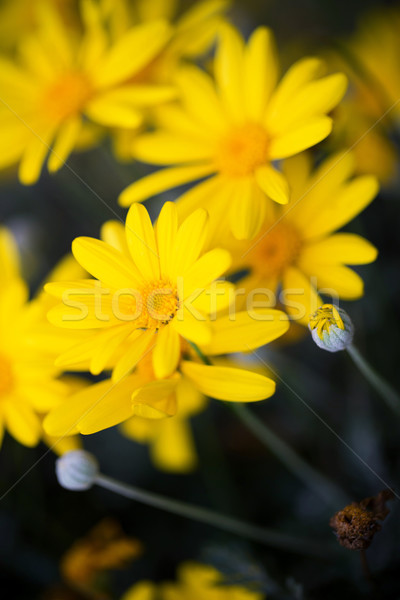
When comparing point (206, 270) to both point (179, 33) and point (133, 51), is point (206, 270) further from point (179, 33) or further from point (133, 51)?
point (179, 33)

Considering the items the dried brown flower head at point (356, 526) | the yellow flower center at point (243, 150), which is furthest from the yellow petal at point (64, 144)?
the dried brown flower head at point (356, 526)

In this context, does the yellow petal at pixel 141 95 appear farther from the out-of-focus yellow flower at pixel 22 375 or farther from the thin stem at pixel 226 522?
the thin stem at pixel 226 522

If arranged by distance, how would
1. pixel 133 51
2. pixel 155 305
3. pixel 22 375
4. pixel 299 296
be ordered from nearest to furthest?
pixel 155 305
pixel 299 296
pixel 22 375
pixel 133 51

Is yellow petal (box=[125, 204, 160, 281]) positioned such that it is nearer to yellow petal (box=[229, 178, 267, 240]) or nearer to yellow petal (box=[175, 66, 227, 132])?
yellow petal (box=[229, 178, 267, 240])

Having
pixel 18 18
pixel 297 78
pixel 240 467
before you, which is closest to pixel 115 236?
pixel 297 78

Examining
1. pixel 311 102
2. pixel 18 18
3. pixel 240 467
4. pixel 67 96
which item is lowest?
pixel 240 467

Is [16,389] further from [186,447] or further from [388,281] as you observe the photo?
[388,281]
